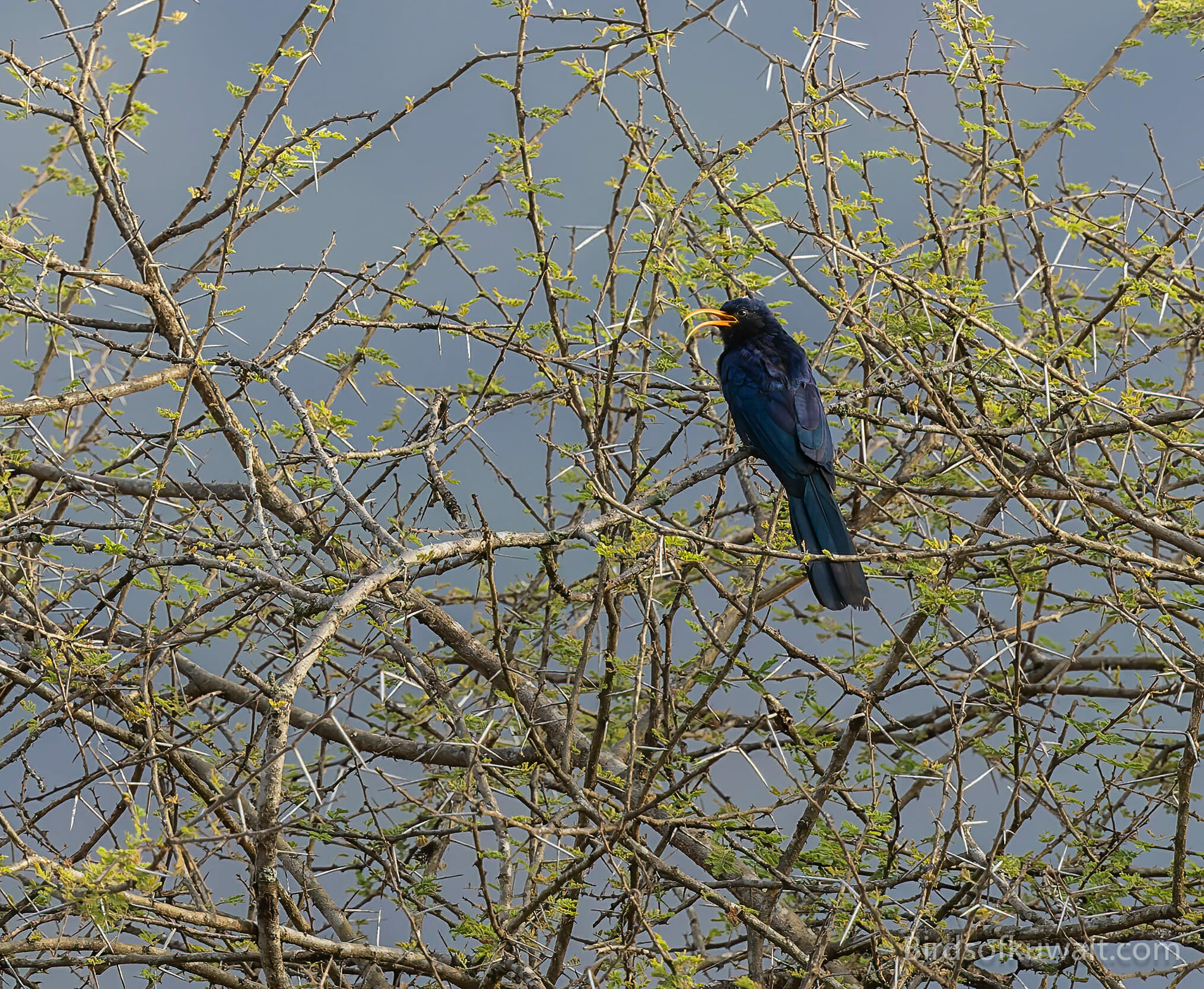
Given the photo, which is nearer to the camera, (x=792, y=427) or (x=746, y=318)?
(x=792, y=427)

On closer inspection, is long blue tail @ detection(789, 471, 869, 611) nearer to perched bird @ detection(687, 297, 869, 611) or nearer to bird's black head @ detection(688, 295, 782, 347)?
perched bird @ detection(687, 297, 869, 611)

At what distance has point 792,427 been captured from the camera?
4852mm

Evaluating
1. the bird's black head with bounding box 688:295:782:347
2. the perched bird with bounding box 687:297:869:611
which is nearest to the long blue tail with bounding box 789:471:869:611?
the perched bird with bounding box 687:297:869:611

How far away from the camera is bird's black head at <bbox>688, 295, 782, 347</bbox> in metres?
5.58

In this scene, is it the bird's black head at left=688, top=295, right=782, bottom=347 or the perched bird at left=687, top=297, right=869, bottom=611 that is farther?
the bird's black head at left=688, top=295, right=782, bottom=347

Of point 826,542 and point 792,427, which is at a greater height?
point 792,427

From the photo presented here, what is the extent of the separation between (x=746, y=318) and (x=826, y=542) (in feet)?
4.89

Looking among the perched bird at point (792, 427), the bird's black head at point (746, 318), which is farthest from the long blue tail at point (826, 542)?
the bird's black head at point (746, 318)

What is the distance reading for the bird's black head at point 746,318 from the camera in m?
5.58

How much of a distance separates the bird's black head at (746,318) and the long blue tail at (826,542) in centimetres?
111

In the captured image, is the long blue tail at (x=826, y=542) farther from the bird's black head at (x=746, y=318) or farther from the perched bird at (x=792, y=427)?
the bird's black head at (x=746, y=318)

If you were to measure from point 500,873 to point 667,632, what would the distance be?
3.06ft

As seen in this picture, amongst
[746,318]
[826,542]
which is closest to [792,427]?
[826,542]

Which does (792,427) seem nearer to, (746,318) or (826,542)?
(826,542)
